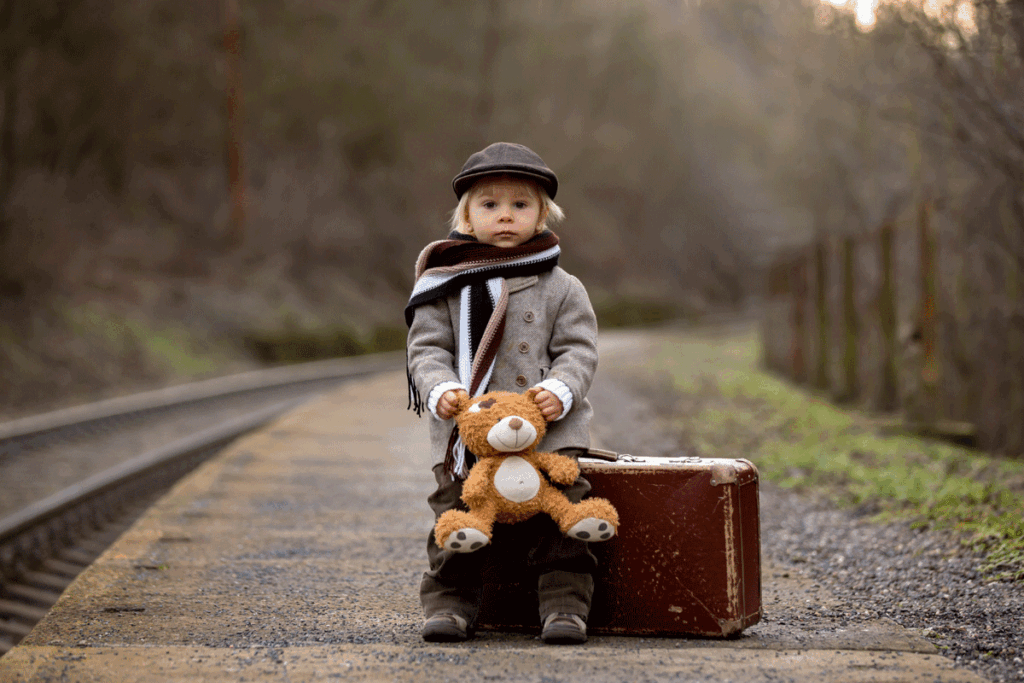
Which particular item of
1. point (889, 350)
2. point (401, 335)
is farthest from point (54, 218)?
point (889, 350)

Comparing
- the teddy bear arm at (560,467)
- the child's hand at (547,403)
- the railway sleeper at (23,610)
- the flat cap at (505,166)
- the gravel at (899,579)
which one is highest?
the flat cap at (505,166)

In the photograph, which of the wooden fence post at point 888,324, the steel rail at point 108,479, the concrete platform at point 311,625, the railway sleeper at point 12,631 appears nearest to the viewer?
the concrete platform at point 311,625

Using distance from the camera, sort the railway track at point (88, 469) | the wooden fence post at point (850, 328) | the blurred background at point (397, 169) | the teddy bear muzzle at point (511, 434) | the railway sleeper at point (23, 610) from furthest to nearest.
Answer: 1. the wooden fence post at point (850, 328)
2. the blurred background at point (397, 169)
3. the railway track at point (88, 469)
4. the railway sleeper at point (23, 610)
5. the teddy bear muzzle at point (511, 434)

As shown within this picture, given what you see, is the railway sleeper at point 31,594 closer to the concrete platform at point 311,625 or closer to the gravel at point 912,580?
the concrete platform at point 311,625

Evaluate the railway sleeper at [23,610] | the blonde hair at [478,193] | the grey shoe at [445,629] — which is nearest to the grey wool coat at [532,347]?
the blonde hair at [478,193]

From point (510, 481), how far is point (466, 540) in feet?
0.70

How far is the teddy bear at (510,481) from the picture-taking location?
2662mm

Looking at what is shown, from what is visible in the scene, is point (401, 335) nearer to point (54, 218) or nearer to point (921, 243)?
point (54, 218)

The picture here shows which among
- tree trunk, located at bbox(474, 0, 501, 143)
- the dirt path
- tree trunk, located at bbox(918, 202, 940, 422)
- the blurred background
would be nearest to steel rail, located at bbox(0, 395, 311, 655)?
the dirt path

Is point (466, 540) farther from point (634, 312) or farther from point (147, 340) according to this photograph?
point (634, 312)

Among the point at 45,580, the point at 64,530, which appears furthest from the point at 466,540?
the point at 64,530

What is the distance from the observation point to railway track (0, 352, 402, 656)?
5047 mm

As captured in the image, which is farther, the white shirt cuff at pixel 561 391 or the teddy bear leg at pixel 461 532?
the white shirt cuff at pixel 561 391

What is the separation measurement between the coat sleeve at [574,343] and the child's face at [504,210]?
0.81 feet
